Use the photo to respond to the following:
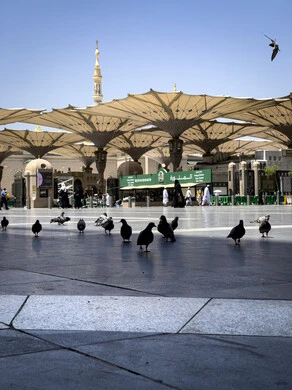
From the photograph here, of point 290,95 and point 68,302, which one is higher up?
point 290,95

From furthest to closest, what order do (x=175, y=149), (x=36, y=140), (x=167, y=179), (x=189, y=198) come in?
1. (x=36, y=140)
2. (x=175, y=149)
3. (x=167, y=179)
4. (x=189, y=198)

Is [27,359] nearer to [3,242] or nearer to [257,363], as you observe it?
[257,363]

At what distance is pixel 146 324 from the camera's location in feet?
11.4

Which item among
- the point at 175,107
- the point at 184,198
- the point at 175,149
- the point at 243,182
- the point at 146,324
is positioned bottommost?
the point at 146,324

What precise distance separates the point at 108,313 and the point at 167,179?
45.6 m

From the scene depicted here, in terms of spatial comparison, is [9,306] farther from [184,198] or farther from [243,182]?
[243,182]

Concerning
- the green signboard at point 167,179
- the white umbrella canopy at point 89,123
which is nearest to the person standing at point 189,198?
the green signboard at point 167,179

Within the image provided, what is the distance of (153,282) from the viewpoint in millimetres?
5062

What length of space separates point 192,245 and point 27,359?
20.6 feet

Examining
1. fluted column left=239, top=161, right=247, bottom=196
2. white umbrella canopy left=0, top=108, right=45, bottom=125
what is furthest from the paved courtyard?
white umbrella canopy left=0, top=108, right=45, bottom=125

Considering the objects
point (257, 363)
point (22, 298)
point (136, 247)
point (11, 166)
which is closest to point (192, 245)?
point (136, 247)

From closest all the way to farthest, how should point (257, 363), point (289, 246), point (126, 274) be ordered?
point (257, 363) < point (126, 274) < point (289, 246)

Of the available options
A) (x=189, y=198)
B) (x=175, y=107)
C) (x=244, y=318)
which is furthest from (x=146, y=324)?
(x=175, y=107)

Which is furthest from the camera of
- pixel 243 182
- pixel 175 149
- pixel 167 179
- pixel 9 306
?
pixel 175 149
